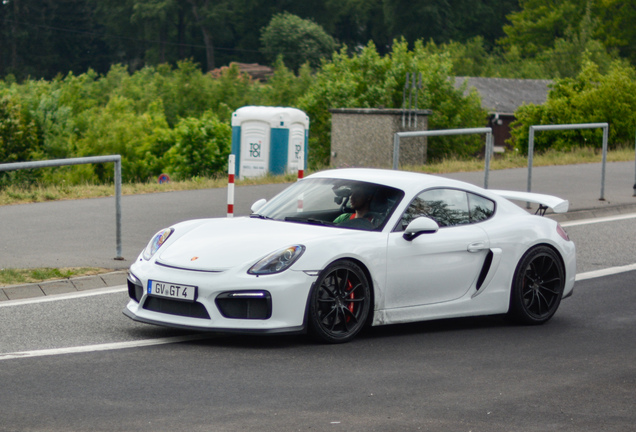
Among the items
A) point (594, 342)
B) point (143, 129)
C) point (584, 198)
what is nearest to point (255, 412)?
point (594, 342)

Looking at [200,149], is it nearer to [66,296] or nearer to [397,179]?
[66,296]

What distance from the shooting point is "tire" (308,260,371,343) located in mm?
7160

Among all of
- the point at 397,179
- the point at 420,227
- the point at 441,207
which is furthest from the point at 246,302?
the point at 441,207

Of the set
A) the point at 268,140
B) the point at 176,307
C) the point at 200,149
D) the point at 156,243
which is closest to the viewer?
the point at 176,307

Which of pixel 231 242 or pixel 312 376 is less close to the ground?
pixel 231 242

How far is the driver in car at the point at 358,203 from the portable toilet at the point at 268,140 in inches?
698

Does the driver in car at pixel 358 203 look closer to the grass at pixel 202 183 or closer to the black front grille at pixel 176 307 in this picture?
the black front grille at pixel 176 307

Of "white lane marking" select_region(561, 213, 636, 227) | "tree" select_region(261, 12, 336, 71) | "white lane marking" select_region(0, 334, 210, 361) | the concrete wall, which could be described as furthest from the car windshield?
"tree" select_region(261, 12, 336, 71)

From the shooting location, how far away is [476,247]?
321 inches

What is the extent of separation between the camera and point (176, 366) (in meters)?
6.55

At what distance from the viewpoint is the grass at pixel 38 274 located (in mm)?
9188

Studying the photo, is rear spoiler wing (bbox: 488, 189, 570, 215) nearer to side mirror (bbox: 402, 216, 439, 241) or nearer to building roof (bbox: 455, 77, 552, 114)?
side mirror (bbox: 402, 216, 439, 241)

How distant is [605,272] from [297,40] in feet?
277

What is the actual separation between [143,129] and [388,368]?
107 ft
